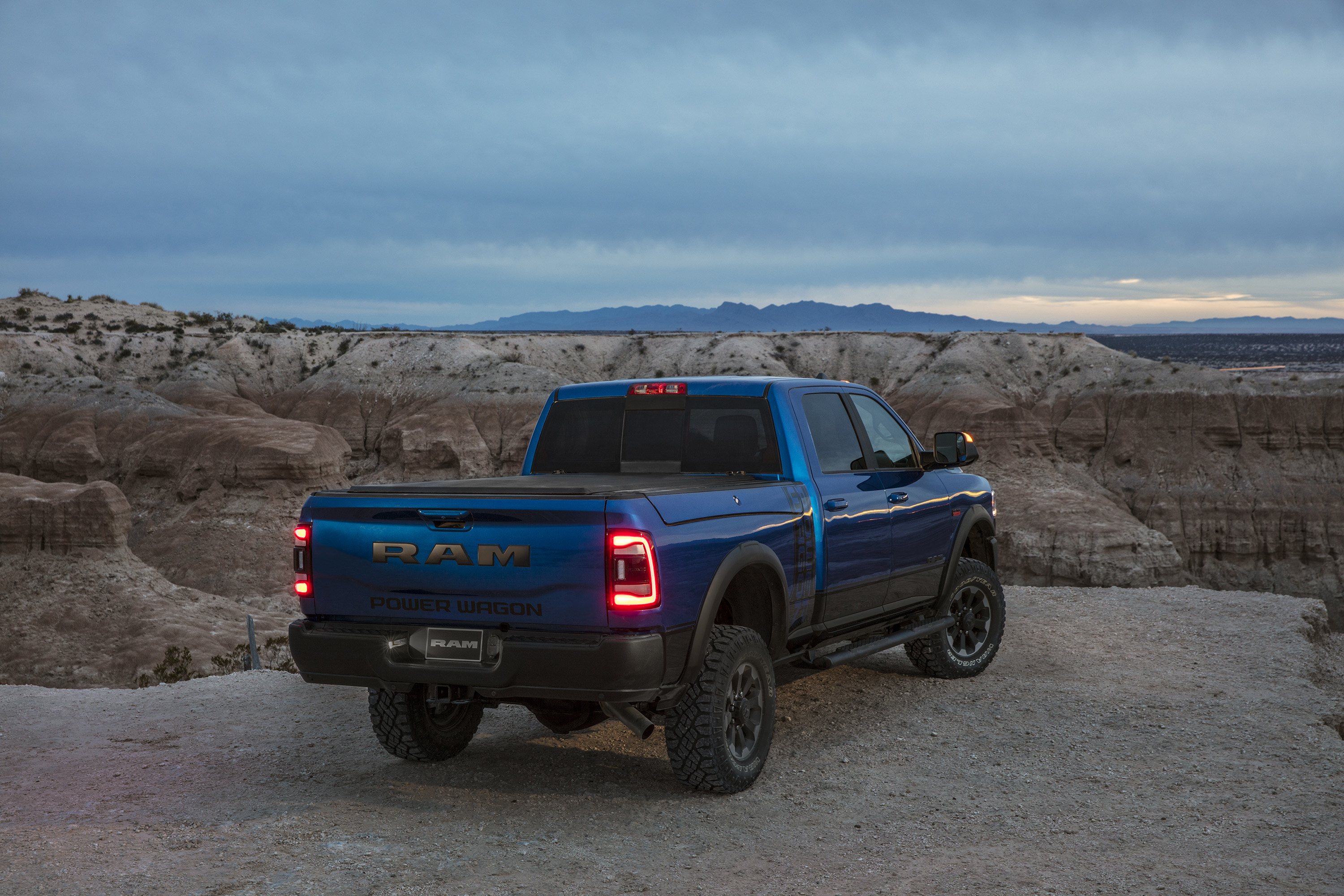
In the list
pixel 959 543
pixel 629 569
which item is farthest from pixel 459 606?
pixel 959 543

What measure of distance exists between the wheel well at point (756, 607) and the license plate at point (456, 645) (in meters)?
1.48

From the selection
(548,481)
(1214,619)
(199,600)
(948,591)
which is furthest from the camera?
(199,600)

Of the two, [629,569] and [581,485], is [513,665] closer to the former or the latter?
[629,569]

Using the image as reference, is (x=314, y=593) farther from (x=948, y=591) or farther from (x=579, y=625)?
(x=948, y=591)

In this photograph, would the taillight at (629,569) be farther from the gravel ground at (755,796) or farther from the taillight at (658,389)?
the taillight at (658,389)

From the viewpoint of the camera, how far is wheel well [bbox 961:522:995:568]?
967 cm

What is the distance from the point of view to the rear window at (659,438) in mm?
7172

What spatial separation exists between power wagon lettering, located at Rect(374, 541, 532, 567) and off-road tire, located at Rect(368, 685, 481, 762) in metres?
1.21

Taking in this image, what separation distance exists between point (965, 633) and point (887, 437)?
2.05 m


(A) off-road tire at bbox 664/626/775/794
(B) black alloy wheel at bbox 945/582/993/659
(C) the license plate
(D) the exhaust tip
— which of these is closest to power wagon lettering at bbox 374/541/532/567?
(C) the license plate

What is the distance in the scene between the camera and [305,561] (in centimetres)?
601

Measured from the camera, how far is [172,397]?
198 feet

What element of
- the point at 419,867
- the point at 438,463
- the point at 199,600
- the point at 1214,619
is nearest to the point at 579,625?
the point at 419,867

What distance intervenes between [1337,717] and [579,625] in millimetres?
6054
